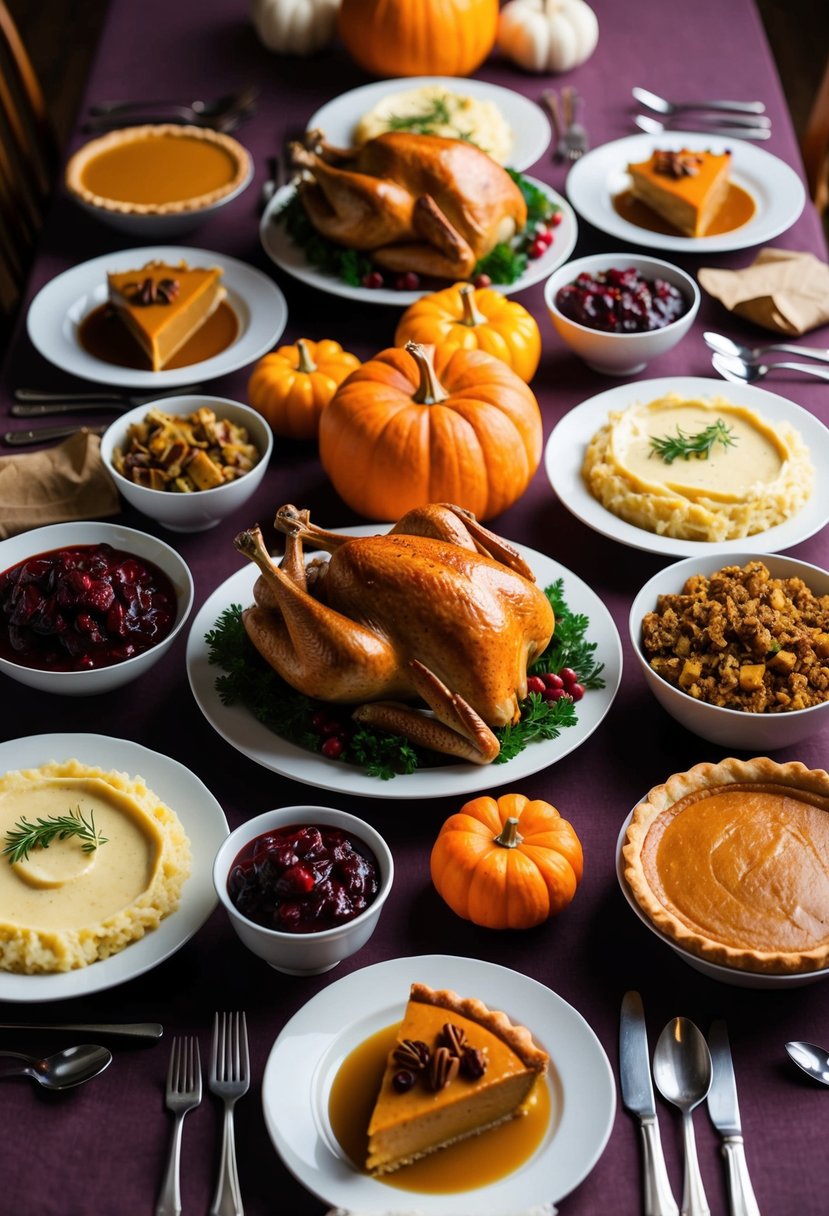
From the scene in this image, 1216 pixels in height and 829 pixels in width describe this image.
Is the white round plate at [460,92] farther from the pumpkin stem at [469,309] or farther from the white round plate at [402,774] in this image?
the white round plate at [402,774]

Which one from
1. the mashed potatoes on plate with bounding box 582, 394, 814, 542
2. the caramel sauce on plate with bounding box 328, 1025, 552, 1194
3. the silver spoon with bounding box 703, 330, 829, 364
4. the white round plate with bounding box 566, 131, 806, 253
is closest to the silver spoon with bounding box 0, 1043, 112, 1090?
the caramel sauce on plate with bounding box 328, 1025, 552, 1194

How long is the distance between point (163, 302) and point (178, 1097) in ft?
7.77

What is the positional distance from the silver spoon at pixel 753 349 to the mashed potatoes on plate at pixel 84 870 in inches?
89.1

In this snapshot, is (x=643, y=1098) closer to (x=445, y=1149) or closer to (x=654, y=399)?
(x=445, y=1149)

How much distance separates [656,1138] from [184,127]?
3.90m

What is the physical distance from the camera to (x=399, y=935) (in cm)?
227

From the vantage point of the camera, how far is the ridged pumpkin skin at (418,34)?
462 cm

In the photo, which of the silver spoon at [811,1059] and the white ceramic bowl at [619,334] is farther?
the white ceramic bowl at [619,334]

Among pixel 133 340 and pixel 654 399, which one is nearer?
pixel 654 399

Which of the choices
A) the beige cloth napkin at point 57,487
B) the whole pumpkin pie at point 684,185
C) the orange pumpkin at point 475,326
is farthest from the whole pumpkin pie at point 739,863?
the whole pumpkin pie at point 684,185

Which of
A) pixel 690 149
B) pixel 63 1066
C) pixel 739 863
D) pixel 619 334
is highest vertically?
pixel 690 149

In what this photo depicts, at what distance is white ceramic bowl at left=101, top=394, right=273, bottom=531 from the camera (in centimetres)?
302

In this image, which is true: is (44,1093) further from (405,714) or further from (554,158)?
(554,158)

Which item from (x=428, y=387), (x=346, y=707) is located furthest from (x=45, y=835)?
(x=428, y=387)
